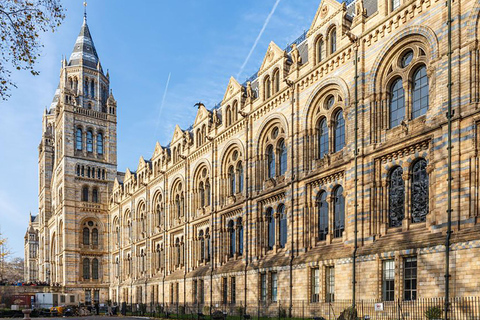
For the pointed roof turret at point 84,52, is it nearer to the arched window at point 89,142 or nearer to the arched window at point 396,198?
the arched window at point 89,142

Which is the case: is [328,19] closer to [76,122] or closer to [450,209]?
[450,209]

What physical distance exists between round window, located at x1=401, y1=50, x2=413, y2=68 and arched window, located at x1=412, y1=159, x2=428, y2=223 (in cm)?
478

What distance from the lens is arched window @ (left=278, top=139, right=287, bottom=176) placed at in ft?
103

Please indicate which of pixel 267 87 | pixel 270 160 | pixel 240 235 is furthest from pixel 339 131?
pixel 240 235

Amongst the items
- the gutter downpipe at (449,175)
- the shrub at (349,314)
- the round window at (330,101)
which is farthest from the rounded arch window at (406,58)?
the shrub at (349,314)

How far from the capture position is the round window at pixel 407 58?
22344 mm

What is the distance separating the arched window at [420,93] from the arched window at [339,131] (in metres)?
5.09

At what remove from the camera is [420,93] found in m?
21.6

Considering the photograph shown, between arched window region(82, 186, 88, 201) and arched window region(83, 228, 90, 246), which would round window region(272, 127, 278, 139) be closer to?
arched window region(82, 186, 88, 201)

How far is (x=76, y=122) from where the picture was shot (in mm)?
69625

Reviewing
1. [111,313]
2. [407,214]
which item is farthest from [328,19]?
[111,313]

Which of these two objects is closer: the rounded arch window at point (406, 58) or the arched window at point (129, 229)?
the rounded arch window at point (406, 58)

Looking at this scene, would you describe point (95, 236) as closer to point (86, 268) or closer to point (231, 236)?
point (86, 268)

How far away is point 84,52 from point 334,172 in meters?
59.5
